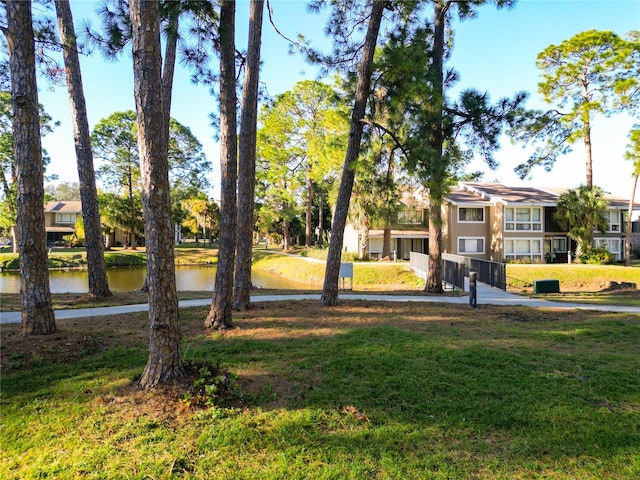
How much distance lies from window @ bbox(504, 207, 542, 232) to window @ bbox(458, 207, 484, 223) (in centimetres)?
158

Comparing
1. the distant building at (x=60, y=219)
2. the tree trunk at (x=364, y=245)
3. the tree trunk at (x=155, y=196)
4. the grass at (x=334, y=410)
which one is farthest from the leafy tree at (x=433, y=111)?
the distant building at (x=60, y=219)

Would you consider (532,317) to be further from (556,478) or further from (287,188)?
(287,188)

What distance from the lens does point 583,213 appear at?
2403 centimetres

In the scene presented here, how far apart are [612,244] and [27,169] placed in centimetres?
3461

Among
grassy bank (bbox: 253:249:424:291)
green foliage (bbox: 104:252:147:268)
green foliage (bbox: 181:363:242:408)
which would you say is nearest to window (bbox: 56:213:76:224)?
green foliage (bbox: 104:252:147:268)

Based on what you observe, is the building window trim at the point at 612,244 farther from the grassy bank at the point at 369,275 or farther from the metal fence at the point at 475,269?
the metal fence at the point at 475,269

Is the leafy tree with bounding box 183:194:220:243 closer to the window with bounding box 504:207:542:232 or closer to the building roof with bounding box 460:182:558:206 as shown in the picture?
the building roof with bounding box 460:182:558:206

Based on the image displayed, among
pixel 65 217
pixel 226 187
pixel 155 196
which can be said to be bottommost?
pixel 155 196

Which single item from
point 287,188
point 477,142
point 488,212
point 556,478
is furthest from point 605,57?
point 556,478

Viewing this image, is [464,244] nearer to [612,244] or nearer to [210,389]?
[612,244]

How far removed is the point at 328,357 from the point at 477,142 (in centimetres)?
832

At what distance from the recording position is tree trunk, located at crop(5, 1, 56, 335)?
17.6ft

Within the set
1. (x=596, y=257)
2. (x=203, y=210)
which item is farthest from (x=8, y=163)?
(x=596, y=257)

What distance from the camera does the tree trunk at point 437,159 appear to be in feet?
27.7
